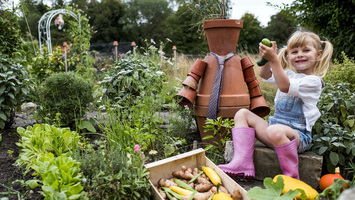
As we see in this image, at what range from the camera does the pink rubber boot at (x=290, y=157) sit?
1.84 meters

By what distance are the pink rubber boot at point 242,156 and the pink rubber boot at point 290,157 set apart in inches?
8.2

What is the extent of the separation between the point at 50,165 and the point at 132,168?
1.44 feet

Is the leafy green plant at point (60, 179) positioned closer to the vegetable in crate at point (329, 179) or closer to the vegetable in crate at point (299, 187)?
the vegetable in crate at point (299, 187)

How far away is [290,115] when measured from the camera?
2.06 metres

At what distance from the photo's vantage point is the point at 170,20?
2462 cm

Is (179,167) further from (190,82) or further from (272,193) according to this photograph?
(190,82)

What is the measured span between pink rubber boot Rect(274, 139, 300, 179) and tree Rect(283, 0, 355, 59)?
356cm

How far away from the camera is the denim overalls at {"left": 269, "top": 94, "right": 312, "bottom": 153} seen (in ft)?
6.51

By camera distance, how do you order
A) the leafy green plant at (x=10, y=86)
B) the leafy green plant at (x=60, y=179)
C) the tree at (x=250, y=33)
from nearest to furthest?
the leafy green plant at (x=60, y=179) → the leafy green plant at (x=10, y=86) → the tree at (x=250, y=33)

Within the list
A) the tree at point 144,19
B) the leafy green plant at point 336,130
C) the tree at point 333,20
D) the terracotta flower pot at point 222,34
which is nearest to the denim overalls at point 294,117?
the leafy green plant at point 336,130

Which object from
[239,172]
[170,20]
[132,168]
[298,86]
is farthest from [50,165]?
[170,20]

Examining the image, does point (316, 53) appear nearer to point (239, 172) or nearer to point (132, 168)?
point (239, 172)

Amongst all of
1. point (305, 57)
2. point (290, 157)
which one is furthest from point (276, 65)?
point (290, 157)

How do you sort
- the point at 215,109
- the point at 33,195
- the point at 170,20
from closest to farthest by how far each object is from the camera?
the point at 33,195 → the point at 215,109 → the point at 170,20
